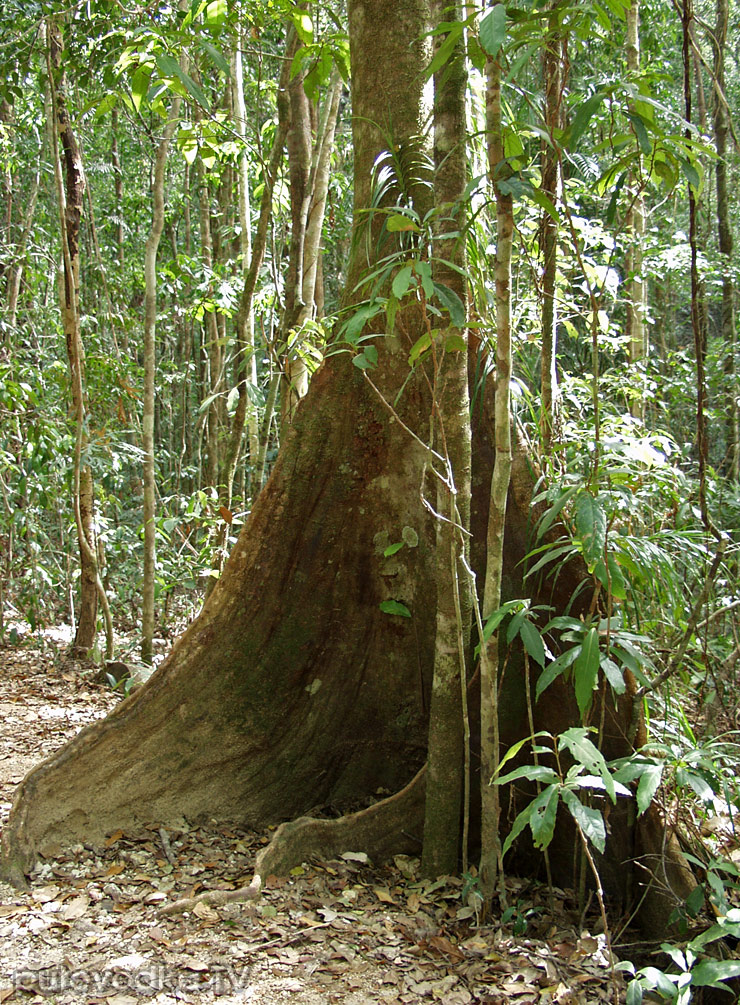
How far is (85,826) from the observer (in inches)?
109

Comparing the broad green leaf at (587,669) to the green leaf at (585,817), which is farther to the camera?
the broad green leaf at (587,669)

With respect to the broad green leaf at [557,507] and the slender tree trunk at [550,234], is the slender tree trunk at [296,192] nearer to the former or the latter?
the slender tree trunk at [550,234]

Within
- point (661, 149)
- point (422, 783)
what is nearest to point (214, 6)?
point (661, 149)

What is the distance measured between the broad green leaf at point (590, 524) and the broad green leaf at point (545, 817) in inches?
23.0

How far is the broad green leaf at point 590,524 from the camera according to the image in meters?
1.97

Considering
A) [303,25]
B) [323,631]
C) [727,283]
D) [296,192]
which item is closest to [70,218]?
[296,192]

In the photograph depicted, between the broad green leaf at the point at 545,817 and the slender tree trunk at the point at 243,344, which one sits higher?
the slender tree trunk at the point at 243,344

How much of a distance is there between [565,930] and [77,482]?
3.97m

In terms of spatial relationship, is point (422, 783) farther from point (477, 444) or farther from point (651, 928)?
point (477, 444)

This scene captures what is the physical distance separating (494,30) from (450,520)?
121 cm

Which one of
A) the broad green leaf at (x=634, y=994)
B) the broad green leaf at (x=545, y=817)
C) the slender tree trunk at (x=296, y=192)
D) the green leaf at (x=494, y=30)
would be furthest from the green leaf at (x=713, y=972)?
the slender tree trunk at (x=296, y=192)

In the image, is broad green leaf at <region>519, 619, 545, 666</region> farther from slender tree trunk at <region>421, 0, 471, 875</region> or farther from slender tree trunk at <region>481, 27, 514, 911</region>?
slender tree trunk at <region>421, 0, 471, 875</region>

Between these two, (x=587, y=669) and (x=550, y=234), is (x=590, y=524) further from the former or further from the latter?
(x=550, y=234)

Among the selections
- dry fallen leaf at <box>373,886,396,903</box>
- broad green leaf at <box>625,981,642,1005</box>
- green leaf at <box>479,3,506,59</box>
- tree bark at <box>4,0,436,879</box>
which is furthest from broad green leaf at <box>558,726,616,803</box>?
green leaf at <box>479,3,506,59</box>
